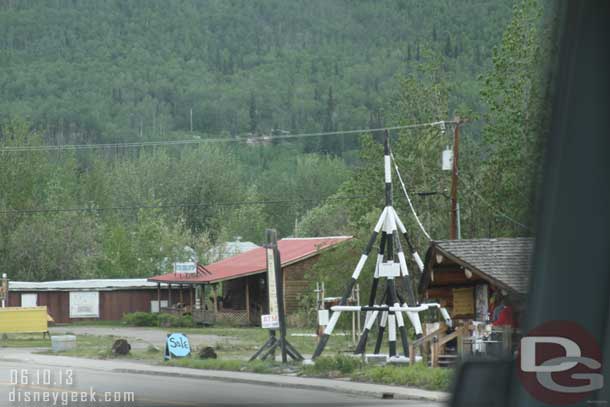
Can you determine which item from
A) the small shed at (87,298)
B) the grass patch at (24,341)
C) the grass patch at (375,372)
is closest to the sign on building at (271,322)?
the grass patch at (375,372)

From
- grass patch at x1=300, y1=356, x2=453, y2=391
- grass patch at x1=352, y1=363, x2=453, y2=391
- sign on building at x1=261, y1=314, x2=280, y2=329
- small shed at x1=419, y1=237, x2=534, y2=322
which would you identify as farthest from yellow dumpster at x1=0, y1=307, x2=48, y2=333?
small shed at x1=419, y1=237, x2=534, y2=322

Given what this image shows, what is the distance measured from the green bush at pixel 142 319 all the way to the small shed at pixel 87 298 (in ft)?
13.1

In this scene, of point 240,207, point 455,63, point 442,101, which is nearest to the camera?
point 455,63

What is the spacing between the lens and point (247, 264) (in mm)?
49688

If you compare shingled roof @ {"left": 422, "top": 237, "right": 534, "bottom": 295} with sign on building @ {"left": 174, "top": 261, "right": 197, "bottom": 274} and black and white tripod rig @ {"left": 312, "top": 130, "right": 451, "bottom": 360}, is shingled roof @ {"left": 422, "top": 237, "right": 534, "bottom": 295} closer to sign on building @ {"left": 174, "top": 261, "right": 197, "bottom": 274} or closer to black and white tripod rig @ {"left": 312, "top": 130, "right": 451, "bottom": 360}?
black and white tripod rig @ {"left": 312, "top": 130, "right": 451, "bottom": 360}

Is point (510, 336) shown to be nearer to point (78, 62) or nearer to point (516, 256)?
point (516, 256)

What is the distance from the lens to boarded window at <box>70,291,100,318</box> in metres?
53.2

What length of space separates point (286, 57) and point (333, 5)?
858 cm

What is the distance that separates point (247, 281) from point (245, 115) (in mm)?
8283

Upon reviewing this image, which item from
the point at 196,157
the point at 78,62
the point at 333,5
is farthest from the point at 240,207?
the point at 333,5

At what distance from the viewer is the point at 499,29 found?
2.37m

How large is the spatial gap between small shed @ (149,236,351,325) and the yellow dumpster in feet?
40.9

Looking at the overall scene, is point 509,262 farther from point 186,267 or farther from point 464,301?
point 186,267

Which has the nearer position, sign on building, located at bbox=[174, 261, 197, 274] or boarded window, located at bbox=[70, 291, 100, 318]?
sign on building, located at bbox=[174, 261, 197, 274]
